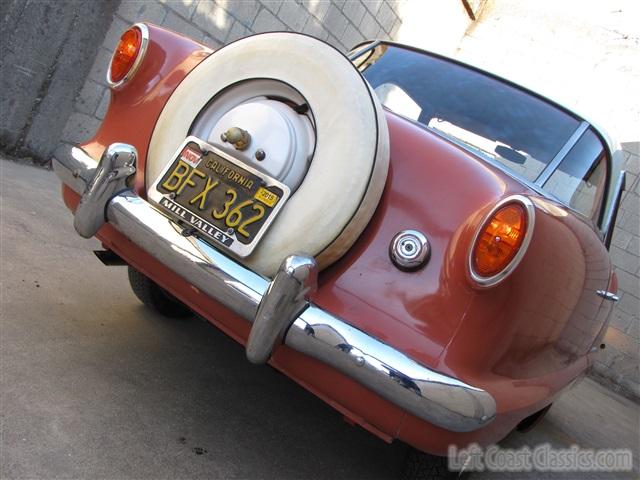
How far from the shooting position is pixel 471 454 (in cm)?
156

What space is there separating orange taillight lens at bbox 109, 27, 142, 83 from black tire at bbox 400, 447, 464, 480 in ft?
5.07

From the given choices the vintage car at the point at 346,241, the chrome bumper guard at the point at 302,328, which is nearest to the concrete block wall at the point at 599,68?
the vintage car at the point at 346,241

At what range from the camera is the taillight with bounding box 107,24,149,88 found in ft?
6.51

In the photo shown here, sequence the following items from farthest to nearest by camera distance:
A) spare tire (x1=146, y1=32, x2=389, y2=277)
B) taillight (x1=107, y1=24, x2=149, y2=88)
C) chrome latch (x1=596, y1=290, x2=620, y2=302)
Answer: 1. chrome latch (x1=596, y1=290, x2=620, y2=302)
2. taillight (x1=107, y1=24, x2=149, y2=88)
3. spare tire (x1=146, y1=32, x2=389, y2=277)

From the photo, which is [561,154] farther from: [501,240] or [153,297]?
[153,297]

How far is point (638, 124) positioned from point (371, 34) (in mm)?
3297

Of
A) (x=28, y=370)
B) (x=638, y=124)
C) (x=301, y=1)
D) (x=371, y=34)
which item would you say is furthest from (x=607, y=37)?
(x=28, y=370)

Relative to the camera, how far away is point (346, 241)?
4.92ft

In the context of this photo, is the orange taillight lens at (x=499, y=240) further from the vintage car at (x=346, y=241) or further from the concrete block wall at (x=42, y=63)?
the concrete block wall at (x=42, y=63)

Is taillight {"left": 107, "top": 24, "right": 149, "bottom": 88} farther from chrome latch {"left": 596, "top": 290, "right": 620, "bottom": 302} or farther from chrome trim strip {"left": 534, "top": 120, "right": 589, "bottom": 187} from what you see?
chrome latch {"left": 596, "top": 290, "right": 620, "bottom": 302}

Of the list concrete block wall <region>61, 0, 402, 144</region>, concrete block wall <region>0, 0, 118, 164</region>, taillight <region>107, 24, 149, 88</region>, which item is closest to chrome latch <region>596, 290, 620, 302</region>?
taillight <region>107, 24, 149, 88</region>

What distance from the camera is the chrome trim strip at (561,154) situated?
7.17ft

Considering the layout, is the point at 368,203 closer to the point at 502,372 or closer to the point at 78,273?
the point at 502,372

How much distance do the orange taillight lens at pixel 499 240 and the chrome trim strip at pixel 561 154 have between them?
0.82 meters
